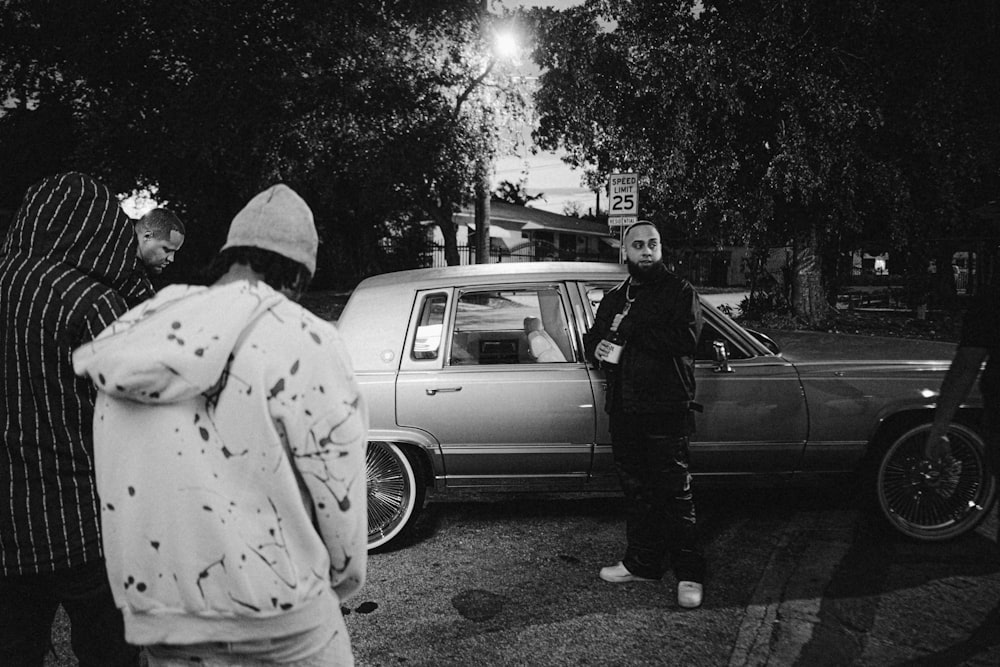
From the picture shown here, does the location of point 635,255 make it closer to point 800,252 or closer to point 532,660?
point 532,660

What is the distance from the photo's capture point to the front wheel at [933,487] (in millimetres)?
4578

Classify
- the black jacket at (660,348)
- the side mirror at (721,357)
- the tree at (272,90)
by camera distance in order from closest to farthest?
the black jacket at (660,348) → the side mirror at (721,357) → the tree at (272,90)

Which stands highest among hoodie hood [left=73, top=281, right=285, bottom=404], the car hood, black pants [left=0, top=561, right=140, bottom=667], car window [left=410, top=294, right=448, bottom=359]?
hoodie hood [left=73, top=281, right=285, bottom=404]

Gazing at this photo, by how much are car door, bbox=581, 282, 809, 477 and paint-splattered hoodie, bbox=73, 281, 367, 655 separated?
327 cm

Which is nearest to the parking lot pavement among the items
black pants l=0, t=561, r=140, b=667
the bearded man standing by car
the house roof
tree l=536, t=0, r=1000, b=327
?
the bearded man standing by car

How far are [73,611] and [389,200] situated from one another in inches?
898

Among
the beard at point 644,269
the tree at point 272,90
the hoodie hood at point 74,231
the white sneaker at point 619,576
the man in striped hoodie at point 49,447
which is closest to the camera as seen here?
the man in striped hoodie at point 49,447

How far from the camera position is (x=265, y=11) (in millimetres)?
18750

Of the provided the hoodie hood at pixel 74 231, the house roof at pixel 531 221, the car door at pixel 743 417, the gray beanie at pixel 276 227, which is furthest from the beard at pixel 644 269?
the house roof at pixel 531 221

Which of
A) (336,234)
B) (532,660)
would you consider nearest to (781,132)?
(532,660)

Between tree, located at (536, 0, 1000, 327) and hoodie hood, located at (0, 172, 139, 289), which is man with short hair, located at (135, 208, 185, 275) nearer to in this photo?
hoodie hood, located at (0, 172, 139, 289)

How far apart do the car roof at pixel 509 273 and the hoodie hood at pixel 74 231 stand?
2.62m

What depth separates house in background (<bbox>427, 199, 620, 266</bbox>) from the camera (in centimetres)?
4362

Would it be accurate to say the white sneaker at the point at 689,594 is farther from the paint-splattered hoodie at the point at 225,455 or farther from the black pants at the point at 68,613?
the paint-splattered hoodie at the point at 225,455
